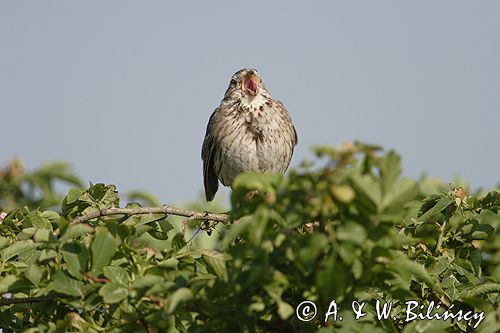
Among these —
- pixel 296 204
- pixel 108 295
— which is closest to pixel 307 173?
pixel 296 204

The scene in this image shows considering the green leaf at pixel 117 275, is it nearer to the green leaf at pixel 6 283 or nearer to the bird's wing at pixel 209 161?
the green leaf at pixel 6 283

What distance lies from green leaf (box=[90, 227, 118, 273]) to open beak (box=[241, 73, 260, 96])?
163 inches

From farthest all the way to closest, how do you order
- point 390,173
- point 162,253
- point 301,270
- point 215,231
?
point 215,231 → point 162,253 → point 301,270 → point 390,173

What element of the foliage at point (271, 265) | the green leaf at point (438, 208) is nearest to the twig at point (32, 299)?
the foliage at point (271, 265)

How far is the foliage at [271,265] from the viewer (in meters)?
2.27

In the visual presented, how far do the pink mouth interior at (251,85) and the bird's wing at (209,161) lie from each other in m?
0.33

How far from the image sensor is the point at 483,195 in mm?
4449

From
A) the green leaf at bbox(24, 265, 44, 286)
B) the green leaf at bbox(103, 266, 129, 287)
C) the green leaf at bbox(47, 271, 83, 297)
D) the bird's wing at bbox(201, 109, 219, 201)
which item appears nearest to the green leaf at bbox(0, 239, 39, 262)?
the green leaf at bbox(24, 265, 44, 286)

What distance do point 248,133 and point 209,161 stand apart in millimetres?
566

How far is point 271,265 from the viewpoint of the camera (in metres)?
2.43

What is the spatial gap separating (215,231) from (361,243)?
9.42 feet

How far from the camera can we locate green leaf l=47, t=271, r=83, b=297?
113 inches

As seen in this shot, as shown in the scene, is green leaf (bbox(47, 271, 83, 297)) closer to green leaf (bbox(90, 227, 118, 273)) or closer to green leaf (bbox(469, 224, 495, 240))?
green leaf (bbox(90, 227, 118, 273))

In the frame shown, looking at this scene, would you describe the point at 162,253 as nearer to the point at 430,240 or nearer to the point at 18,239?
the point at 18,239
